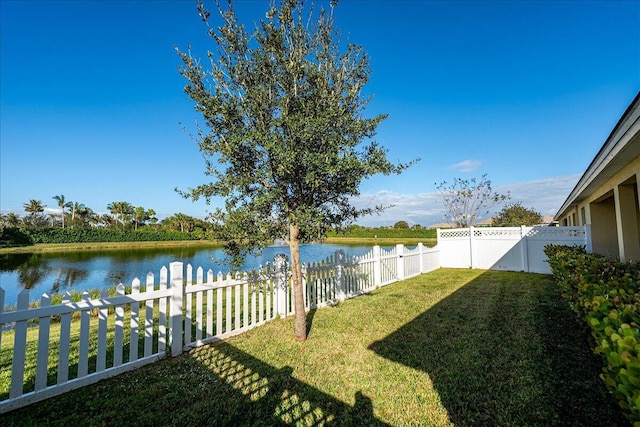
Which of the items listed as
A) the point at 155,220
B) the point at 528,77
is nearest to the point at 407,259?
the point at 528,77

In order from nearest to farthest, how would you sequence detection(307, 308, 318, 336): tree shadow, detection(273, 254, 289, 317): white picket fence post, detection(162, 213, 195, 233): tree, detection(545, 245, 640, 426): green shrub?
1. detection(545, 245, 640, 426): green shrub
2. detection(307, 308, 318, 336): tree shadow
3. detection(273, 254, 289, 317): white picket fence post
4. detection(162, 213, 195, 233): tree

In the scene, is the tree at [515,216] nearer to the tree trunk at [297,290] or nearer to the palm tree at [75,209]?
the tree trunk at [297,290]

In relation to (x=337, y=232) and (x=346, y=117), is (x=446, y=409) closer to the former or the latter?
(x=337, y=232)

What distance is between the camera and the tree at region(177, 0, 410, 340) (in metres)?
3.88

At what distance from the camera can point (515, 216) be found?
110ft

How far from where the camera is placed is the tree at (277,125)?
3.88 meters

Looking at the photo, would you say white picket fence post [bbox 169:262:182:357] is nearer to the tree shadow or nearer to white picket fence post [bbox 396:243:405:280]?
the tree shadow

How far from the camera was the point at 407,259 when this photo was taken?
1036 cm

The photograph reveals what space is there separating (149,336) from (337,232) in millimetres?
2988

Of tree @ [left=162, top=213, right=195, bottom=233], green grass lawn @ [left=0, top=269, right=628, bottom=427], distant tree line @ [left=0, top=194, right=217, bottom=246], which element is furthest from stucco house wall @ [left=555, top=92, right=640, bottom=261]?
tree @ [left=162, top=213, right=195, bottom=233]

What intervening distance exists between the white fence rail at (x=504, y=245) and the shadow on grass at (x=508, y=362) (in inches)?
211

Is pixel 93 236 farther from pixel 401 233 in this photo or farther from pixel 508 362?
pixel 508 362

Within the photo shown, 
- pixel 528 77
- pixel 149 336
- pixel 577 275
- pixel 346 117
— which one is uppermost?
pixel 528 77

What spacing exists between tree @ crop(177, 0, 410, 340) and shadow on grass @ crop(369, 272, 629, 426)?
1937 millimetres
